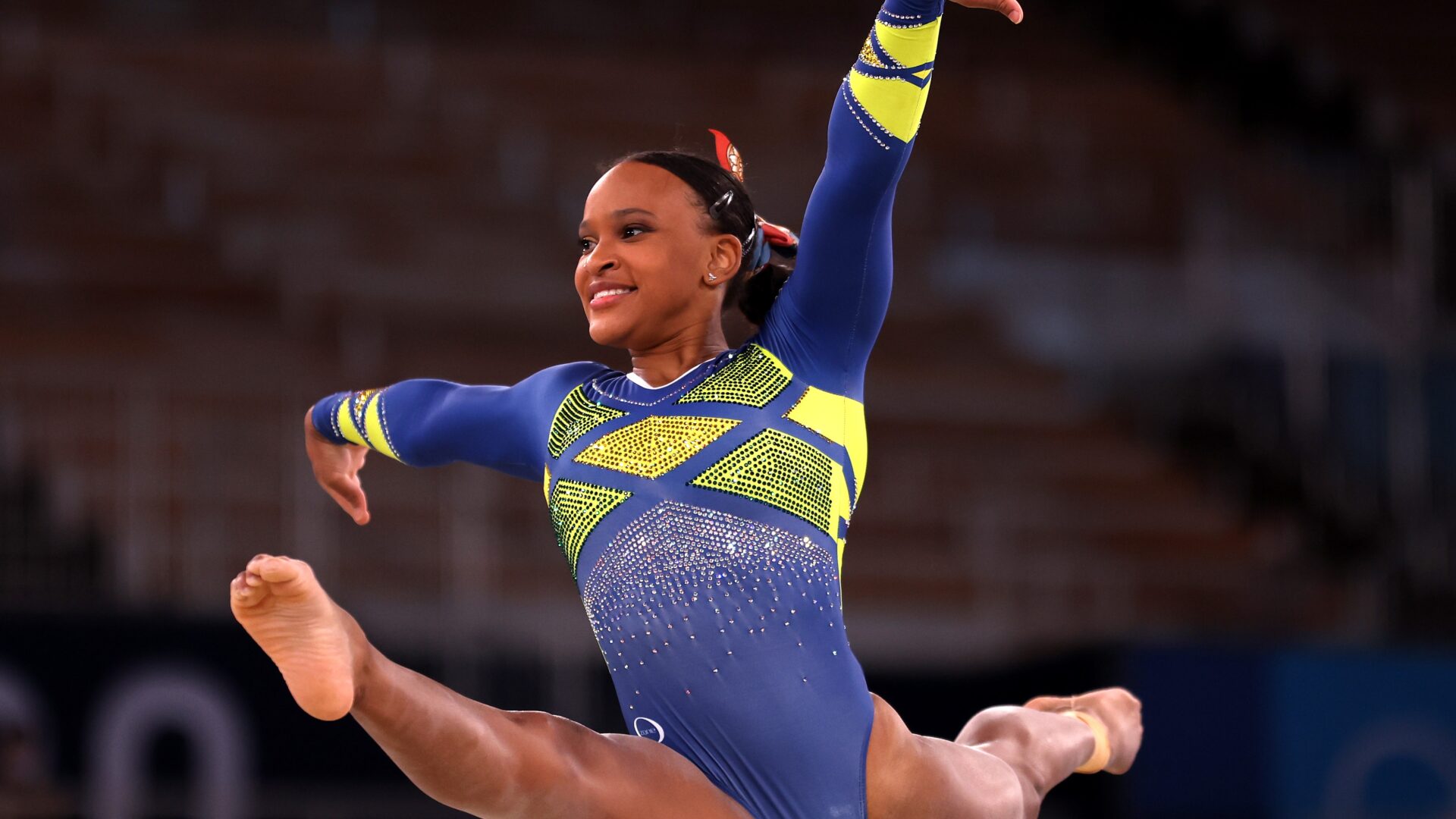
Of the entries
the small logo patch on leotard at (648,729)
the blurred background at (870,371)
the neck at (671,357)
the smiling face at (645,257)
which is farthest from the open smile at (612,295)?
the blurred background at (870,371)

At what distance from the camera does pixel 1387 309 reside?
26.2ft

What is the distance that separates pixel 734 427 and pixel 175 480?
4510mm

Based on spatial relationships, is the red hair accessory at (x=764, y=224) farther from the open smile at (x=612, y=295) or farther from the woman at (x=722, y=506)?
the open smile at (x=612, y=295)

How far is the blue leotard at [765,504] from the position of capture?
8.42 feet

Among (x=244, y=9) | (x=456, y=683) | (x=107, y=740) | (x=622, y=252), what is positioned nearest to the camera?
(x=622, y=252)

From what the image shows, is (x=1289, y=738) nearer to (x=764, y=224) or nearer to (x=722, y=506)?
(x=764, y=224)

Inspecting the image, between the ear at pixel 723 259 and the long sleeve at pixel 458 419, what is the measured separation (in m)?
0.24

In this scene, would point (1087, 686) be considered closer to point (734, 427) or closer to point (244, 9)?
point (734, 427)

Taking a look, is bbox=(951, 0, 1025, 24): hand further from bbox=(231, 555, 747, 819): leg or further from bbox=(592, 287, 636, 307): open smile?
bbox=(231, 555, 747, 819): leg

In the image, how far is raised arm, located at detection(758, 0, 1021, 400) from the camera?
2.65m

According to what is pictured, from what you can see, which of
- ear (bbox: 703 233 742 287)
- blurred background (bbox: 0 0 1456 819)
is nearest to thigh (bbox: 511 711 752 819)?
ear (bbox: 703 233 742 287)

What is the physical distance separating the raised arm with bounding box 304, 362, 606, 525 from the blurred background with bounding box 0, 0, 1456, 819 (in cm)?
263

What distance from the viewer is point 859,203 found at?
8.74 feet

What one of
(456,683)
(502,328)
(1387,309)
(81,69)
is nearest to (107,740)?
(456,683)
